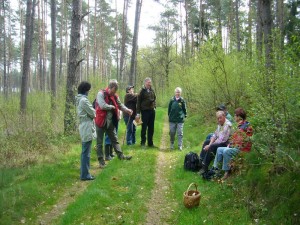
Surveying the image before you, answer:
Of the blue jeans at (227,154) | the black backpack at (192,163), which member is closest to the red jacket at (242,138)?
the blue jeans at (227,154)

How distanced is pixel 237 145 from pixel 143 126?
4.54m

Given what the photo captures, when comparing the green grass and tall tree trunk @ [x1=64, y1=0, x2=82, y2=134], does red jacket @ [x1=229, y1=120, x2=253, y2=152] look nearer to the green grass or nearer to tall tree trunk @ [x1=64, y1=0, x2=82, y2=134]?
Result: the green grass

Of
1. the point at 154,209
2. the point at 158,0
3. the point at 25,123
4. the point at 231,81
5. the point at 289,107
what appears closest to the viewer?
the point at 289,107

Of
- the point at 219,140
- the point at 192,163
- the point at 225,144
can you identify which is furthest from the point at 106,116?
the point at 225,144

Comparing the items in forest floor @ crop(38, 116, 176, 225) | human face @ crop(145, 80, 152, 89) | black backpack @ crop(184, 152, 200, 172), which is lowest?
forest floor @ crop(38, 116, 176, 225)

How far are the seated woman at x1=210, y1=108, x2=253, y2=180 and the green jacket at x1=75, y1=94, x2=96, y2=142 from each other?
9.60ft

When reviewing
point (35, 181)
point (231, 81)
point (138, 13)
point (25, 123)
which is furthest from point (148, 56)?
point (35, 181)

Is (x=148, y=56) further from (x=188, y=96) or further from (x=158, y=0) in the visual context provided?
(x=188, y=96)

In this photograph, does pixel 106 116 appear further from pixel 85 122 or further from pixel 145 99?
pixel 145 99

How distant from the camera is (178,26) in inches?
1340

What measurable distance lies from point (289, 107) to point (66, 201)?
4450 mm

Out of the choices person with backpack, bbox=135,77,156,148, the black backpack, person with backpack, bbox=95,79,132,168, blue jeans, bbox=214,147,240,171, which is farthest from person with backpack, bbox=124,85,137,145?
blue jeans, bbox=214,147,240,171

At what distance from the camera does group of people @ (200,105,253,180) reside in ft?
18.8

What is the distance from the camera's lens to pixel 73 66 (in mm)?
10555
